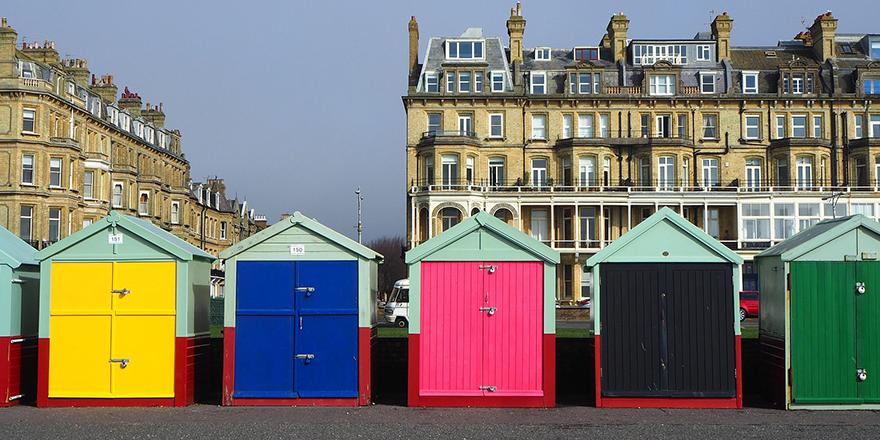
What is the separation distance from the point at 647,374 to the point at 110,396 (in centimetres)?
792

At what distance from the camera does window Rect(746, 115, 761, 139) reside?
2072 inches

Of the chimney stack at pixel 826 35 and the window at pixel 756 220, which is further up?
the chimney stack at pixel 826 35

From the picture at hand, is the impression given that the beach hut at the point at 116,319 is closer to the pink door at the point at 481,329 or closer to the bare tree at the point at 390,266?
the pink door at the point at 481,329

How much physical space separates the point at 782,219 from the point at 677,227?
39.9 m

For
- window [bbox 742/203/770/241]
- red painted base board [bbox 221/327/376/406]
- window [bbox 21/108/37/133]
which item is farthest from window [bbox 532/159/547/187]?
red painted base board [bbox 221/327/376/406]

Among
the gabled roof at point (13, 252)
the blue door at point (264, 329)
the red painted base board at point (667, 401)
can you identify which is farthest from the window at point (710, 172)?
the gabled roof at point (13, 252)

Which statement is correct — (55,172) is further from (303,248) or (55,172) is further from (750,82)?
(303,248)

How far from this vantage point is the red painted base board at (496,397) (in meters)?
13.9

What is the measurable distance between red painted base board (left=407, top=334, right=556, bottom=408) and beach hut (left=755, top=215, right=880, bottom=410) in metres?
3.37

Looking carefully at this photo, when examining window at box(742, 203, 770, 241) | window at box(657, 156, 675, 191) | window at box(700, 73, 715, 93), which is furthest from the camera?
window at box(700, 73, 715, 93)

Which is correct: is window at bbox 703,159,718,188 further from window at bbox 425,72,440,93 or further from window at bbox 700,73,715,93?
window at bbox 425,72,440,93

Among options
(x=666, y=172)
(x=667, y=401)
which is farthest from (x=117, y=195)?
(x=667, y=401)

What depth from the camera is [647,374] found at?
13805mm

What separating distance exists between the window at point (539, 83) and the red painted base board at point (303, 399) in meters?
40.6
